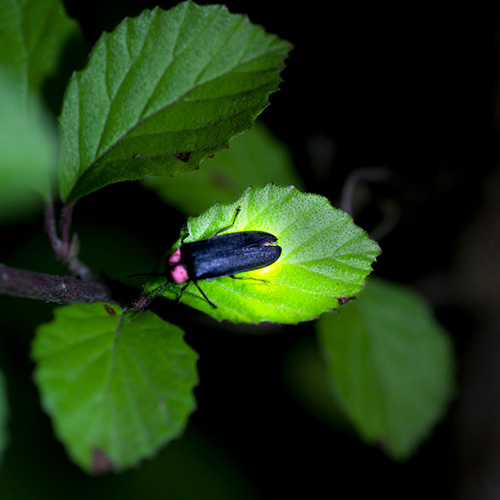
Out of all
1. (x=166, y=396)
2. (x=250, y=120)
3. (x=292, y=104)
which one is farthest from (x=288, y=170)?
(x=166, y=396)

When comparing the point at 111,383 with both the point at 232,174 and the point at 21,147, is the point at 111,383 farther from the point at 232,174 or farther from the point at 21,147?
the point at 232,174

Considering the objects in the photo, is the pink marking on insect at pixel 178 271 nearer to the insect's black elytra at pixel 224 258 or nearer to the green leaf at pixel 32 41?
the insect's black elytra at pixel 224 258

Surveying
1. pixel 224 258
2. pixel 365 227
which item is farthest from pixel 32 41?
pixel 365 227

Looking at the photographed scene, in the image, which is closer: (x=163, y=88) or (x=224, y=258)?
(x=163, y=88)

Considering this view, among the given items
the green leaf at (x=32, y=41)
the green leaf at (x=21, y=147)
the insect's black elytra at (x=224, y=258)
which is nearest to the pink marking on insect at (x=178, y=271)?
the insect's black elytra at (x=224, y=258)

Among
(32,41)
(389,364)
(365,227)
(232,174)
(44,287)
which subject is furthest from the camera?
(365,227)

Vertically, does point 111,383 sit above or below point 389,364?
above

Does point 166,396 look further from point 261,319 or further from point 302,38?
point 302,38
